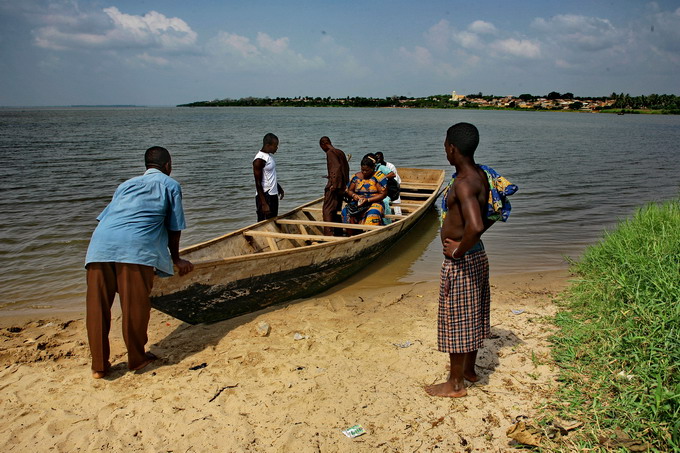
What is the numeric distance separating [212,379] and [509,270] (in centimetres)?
485

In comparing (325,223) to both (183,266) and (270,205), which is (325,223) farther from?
(183,266)

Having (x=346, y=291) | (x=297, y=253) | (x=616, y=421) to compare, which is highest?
(x=297, y=253)

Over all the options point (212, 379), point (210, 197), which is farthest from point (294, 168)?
point (212, 379)

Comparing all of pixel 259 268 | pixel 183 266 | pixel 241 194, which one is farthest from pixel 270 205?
pixel 241 194

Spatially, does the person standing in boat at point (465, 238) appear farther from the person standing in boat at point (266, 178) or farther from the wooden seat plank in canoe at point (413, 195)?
the wooden seat plank in canoe at point (413, 195)

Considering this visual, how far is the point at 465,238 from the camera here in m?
2.71

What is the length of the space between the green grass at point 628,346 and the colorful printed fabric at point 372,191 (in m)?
2.72

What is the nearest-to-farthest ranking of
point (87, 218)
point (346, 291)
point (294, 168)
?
point (346, 291) < point (87, 218) < point (294, 168)

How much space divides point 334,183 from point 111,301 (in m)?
3.89

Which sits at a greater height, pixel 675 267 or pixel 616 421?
pixel 675 267

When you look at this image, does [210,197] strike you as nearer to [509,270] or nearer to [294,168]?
[294,168]

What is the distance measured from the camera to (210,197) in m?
11.8

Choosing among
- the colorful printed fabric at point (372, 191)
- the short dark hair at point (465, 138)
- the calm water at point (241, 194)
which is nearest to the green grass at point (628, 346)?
the short dark hair at point (465, 138)

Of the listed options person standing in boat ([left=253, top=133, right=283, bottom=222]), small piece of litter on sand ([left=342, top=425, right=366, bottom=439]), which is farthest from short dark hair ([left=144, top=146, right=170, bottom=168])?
small piece of litter on sand ([left=342, top=425, right=366, bottom=439])
